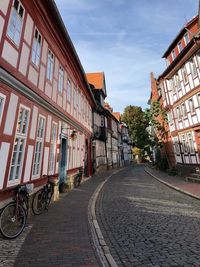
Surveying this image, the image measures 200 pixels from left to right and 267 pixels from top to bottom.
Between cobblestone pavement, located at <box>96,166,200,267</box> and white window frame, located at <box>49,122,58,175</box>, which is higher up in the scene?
white window frame, located at <box>49,122,58,175</box>

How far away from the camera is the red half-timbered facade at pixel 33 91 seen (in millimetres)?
5820

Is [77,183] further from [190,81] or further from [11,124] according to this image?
[190,81]

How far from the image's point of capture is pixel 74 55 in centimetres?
1269

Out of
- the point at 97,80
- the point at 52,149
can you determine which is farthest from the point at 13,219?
the point at 97,80

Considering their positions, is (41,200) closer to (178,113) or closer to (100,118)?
(178,113)

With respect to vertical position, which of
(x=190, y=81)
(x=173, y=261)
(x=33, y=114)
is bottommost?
(x=173, y=261)

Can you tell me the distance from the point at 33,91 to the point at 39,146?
2249 mm

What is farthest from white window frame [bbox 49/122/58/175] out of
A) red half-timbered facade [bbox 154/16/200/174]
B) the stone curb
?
red half-timbered facade [bbox 154/16/200/174]

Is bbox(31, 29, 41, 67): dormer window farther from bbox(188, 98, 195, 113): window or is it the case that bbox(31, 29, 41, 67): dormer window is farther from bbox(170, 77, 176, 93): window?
bbox(170, 77, 176, 93): window

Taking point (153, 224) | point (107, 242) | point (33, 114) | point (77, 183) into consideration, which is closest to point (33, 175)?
point (33, 114)

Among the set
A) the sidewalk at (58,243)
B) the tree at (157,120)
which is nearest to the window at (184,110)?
the tree at (157,120)

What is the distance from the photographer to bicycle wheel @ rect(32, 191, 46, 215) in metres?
7.00

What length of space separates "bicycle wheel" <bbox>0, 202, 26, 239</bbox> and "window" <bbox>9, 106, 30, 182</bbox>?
1071 mm

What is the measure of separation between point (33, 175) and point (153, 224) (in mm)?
4587
